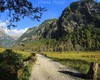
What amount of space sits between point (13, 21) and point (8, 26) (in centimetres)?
64

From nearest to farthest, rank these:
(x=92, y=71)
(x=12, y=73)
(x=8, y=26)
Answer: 1. (x=8, y=26)
2. (x=12, y=73)
3. (x=92, y=71)

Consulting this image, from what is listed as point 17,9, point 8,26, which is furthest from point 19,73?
point 17,9

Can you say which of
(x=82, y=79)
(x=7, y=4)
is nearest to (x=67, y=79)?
(x=82, y=79)

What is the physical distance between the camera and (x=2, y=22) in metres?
18.2

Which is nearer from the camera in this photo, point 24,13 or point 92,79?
point 24,13

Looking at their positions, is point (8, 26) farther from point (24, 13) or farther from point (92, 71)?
point (92, 71)

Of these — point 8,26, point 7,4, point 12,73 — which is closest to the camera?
point 7,4

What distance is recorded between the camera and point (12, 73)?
21.0m

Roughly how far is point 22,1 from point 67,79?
8.98m

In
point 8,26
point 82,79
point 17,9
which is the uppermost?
point 17,9

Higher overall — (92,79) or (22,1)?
(22,1)

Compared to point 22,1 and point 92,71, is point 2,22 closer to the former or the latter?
point 22,1

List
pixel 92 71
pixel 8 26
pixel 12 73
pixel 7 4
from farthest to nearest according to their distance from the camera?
pixel 92 71
pixel 12 73
pixel 8 26
pixel 7 4

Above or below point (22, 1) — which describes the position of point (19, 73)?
below
